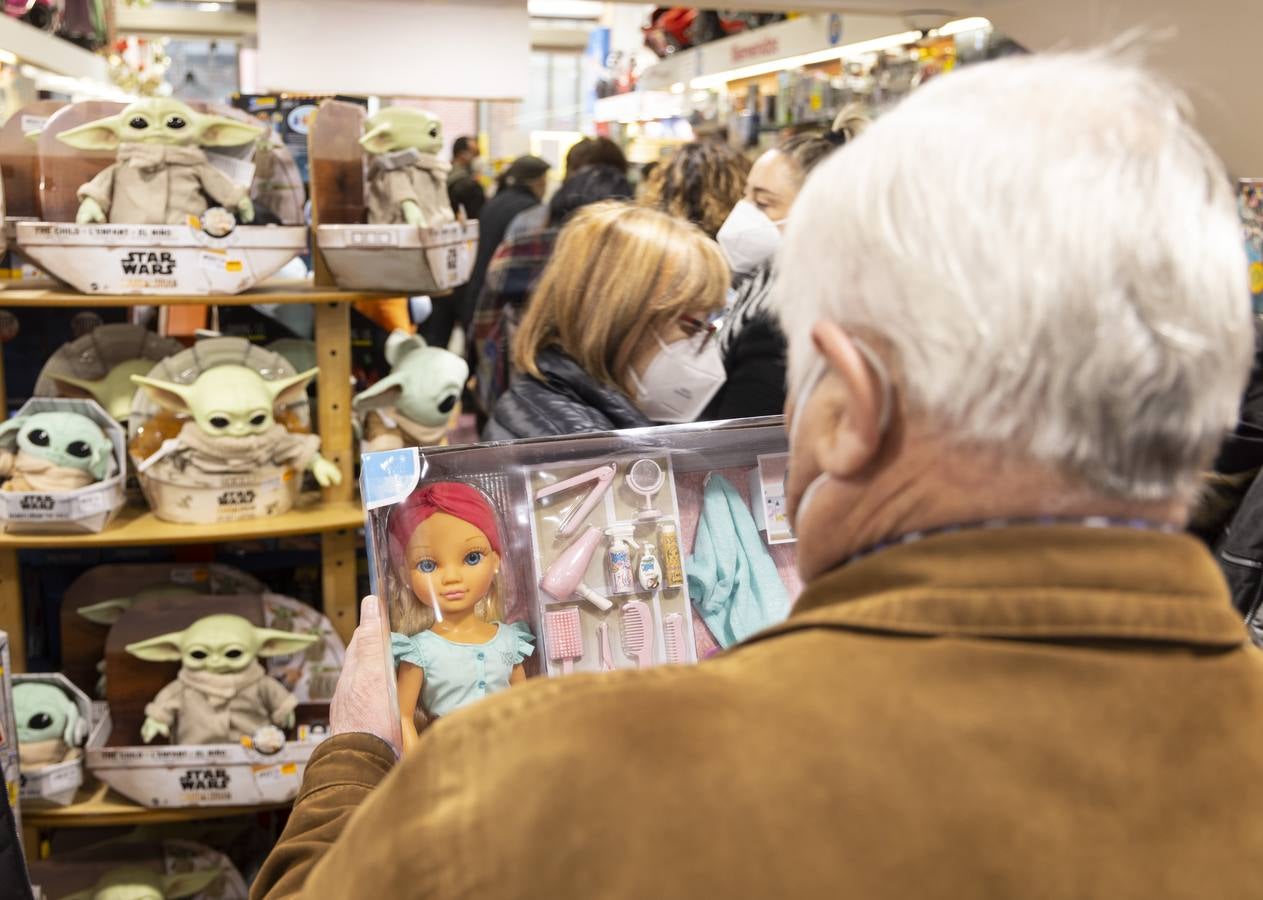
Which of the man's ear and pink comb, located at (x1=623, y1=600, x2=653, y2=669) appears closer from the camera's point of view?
the man's ear

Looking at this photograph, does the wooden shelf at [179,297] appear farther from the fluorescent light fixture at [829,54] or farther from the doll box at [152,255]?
the fluorescent light fixture at [829,54]

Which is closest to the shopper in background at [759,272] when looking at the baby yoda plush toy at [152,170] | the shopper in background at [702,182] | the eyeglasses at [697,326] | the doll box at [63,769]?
the eyeglasses at [697,326]

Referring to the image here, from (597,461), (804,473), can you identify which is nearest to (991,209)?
(804,473)

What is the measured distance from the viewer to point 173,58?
14.6 meters

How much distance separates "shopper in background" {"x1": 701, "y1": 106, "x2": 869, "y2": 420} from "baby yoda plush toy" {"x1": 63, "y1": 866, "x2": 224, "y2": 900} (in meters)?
1.53

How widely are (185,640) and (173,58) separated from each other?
550 inches

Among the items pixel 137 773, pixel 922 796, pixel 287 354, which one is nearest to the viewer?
pixel 922 796

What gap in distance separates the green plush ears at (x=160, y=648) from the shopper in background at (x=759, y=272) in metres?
1.20

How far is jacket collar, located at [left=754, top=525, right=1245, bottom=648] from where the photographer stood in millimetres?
706

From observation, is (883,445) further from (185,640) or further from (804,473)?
(185,640)

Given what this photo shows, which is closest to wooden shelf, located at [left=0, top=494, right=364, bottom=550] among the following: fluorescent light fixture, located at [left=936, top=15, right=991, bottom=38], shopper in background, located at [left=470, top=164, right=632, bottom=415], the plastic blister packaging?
shopper in background, located at [left=470, top=164, right=632, bottom=415]

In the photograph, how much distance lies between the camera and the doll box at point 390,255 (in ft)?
8.16

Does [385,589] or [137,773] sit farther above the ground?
[385,589]

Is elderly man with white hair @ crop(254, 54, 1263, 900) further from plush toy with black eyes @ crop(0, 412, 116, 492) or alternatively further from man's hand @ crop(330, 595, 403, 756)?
plush toy with black eyes @ crop(0, 412, 116, 492)
